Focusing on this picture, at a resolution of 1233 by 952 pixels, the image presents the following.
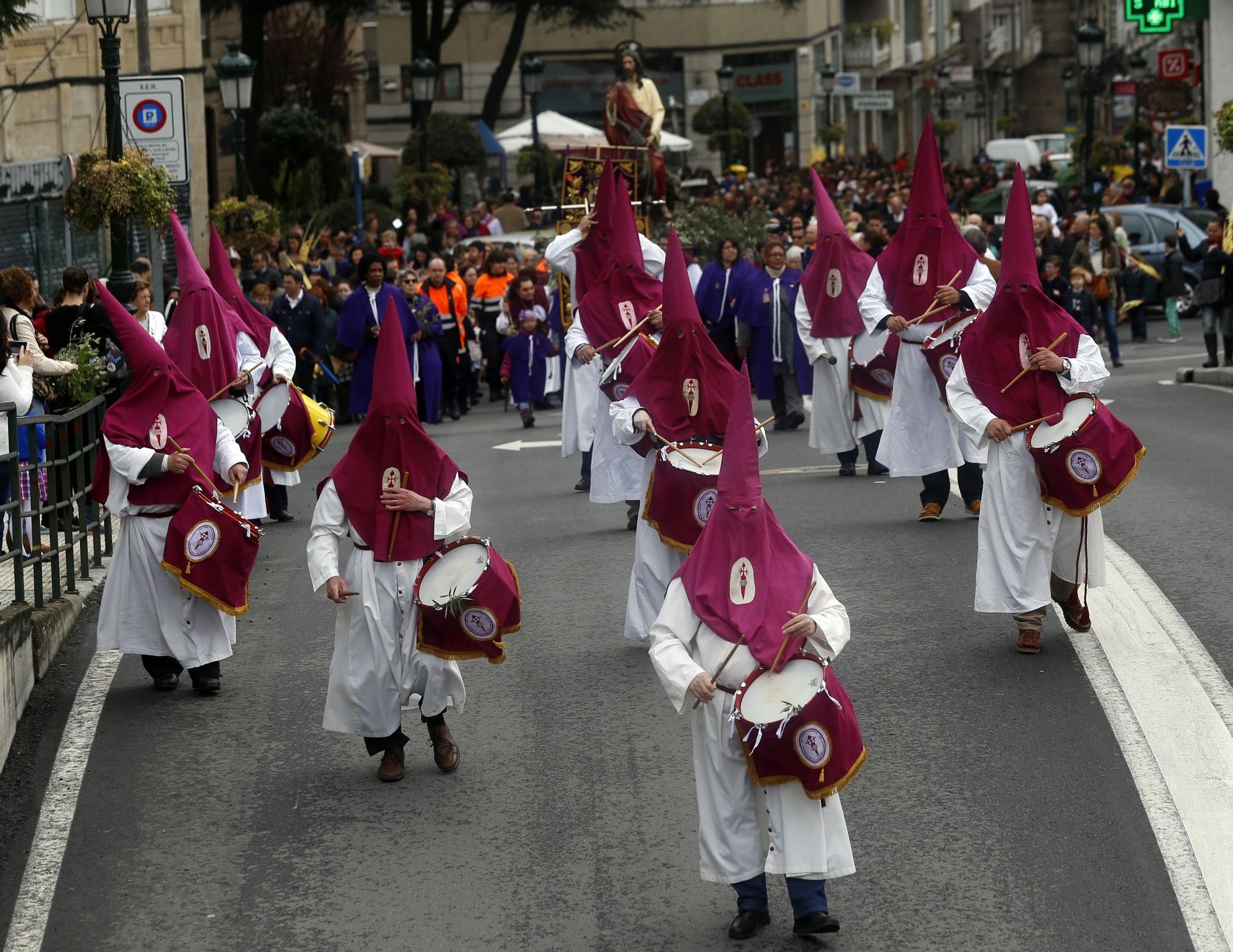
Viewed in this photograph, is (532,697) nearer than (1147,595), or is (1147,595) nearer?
(532,697)

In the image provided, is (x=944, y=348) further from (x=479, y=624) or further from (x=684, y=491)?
(x=479, y=624)

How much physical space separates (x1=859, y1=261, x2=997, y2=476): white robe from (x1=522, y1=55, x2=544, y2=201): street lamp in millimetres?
24779

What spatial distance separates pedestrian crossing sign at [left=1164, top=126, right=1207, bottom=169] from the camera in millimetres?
31281

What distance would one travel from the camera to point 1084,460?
9.20 m

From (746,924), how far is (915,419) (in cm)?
764

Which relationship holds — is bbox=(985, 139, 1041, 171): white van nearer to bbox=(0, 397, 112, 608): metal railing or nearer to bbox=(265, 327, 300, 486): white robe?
bbox=(265, 327, 300, 486): white robe

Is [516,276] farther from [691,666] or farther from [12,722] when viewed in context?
[691,666]

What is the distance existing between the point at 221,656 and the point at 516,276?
1484 centimetres

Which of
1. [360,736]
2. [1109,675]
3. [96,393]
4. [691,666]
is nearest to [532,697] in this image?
[360,736]

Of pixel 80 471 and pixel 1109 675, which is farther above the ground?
pixel 80 471

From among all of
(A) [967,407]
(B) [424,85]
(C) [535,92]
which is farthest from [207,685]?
(C) [535,92]

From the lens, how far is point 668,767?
7.77m

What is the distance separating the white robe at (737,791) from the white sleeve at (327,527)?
2.03m

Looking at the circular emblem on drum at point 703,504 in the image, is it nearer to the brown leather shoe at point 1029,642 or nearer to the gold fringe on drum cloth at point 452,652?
the brown leather shoe at point 1029,642
